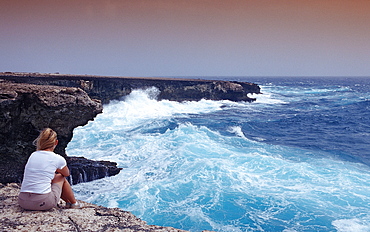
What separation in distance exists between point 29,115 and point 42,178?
16.9ft

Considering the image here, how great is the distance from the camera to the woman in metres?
3.46

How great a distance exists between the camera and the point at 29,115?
25.7 feet

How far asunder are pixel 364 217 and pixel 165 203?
5480 mm

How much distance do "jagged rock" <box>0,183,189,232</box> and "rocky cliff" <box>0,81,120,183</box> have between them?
4317 mm

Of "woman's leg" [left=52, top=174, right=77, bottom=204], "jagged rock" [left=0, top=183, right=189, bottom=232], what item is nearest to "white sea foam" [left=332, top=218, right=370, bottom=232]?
"jagged rock" [left=0, top=183, right=189, bottom=232]

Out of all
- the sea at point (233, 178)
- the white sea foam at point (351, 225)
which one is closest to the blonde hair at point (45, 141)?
the sea at point (233, 178)

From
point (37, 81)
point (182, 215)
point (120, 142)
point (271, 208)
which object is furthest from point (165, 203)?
point (37, 81)

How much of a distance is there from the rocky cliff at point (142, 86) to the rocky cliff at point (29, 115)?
46.1 feet

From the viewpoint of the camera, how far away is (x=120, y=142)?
50.4 feet

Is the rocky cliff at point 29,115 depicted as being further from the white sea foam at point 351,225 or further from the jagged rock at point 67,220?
the white sea foam at point 351,225

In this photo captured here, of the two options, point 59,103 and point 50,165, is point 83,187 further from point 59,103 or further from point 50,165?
point 50,165

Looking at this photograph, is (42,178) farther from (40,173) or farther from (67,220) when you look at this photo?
(67,220)

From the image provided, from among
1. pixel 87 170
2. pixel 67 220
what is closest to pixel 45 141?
pixel 67 220

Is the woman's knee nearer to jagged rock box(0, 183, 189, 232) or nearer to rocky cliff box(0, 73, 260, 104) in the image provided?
jagged rock box(0, 183, 189, 232)
